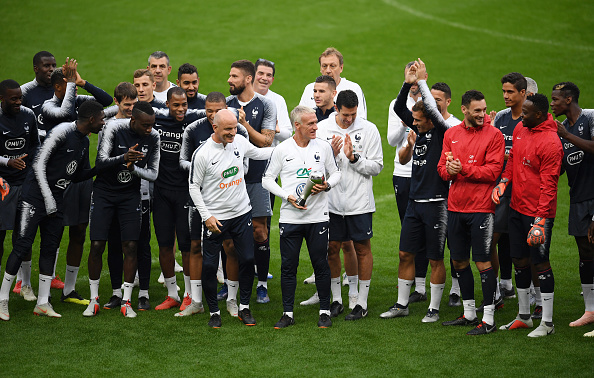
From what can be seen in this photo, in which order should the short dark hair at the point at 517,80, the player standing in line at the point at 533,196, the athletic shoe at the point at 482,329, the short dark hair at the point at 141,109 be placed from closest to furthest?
the player standing in line at the point at 533,196 → the athletic shoe at the point at 482,329 → the short dark hair at the point at 517,80 → the short dark hair at the point at 141,109

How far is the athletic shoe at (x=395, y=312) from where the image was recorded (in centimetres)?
780

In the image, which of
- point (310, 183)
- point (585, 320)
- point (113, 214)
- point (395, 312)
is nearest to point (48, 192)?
point (113, 214)

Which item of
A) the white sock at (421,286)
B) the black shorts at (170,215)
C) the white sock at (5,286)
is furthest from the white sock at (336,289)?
the white sock at (5,286)

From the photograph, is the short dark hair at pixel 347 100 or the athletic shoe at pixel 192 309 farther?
the athletic shoe at pixel 192 309

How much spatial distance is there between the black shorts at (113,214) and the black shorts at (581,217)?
15.4 feet

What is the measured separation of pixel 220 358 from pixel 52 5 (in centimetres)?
1892

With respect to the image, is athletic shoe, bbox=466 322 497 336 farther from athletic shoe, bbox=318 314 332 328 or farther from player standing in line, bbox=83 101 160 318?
player standing in line, bbox=83 101 160 318

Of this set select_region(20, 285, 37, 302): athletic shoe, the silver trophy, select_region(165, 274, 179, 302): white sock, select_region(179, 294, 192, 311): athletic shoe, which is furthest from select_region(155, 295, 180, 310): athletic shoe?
the silver trophy

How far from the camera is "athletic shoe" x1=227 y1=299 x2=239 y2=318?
7.98 metres

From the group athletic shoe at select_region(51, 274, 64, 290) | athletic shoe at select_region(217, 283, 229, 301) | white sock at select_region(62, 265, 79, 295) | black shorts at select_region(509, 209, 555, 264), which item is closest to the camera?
black shorts at select_region(509, 209, 555, 264)

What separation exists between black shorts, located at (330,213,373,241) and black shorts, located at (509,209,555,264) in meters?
1.51

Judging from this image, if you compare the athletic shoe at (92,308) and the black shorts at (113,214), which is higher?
the black shorts at (113,214)

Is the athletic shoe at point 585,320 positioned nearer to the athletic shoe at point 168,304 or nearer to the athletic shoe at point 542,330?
the athletic shoe at point 542,330

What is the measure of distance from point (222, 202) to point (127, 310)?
65.9 inches
